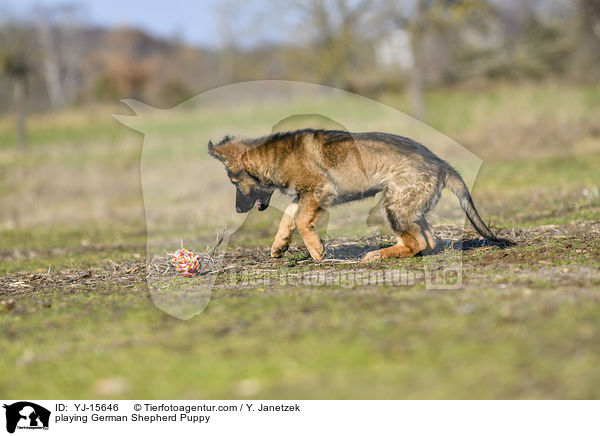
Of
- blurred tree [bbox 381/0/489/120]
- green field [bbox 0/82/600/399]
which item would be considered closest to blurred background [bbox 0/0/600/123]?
blurred tree [bbox 381/0/489/120]

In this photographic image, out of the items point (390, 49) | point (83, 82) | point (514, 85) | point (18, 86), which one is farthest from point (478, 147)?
point (83, 82)

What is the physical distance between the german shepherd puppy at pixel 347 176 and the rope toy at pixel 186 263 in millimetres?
1044

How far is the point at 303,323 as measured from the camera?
399 cm

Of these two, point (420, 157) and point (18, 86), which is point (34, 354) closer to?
point (420, 157)

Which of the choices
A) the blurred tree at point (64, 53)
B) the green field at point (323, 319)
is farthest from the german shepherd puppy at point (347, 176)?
the blurred tree at point (64, 53)

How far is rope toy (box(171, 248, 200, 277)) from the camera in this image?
6242 millimetres

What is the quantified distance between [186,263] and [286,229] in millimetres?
1223

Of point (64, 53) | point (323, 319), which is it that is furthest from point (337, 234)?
point (64, 53)
